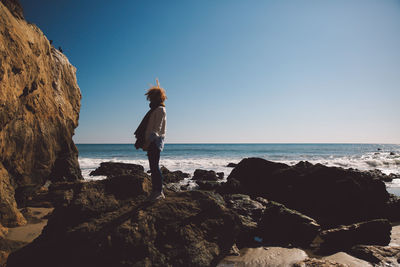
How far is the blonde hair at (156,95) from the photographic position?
432 cm

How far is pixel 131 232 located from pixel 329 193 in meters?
7.30

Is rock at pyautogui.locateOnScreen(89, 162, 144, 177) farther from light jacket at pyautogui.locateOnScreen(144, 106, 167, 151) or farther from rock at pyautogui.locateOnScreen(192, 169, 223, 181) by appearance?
light jacket at pyautogui.locateOnScreen(144, 106, 167, 151)

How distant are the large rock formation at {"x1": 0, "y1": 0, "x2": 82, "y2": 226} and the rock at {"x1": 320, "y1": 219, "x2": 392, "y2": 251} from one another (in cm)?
815

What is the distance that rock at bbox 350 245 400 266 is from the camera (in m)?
4.60

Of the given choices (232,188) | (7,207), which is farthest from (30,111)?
(232,188)

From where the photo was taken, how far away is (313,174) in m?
8.99

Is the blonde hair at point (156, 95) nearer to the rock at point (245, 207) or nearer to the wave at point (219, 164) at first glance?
the rock at point (245, 207)

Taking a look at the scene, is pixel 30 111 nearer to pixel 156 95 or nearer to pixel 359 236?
pixel 156 95

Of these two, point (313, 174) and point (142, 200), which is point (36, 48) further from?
point (313, 174)

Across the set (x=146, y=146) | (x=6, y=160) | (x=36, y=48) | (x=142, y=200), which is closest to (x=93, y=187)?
(x=142, y=200)

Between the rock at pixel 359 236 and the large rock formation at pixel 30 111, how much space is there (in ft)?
26.7

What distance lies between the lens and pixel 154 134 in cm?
409

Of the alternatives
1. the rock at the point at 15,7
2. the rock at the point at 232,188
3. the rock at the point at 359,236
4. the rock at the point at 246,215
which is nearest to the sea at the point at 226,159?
the rock at the point at 232,188

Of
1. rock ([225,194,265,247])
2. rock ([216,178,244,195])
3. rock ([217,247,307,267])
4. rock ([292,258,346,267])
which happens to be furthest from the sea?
rock ([292,258,346,267])
